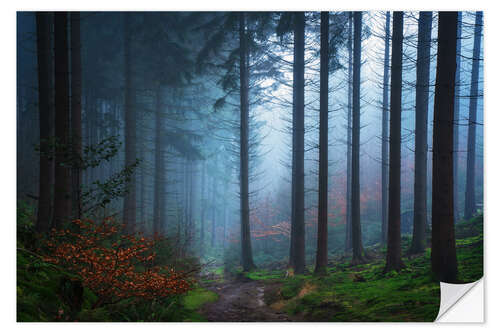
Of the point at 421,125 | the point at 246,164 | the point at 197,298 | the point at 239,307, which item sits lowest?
the point at 239,307

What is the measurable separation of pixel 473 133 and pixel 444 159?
60 cm

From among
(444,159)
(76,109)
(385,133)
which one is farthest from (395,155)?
(76,109)

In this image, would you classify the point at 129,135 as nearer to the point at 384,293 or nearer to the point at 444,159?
the point at 384,293

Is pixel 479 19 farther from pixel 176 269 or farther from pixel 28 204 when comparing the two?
pixel 28 204

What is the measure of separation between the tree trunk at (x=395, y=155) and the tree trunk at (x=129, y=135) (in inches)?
154

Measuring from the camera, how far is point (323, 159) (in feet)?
16.8

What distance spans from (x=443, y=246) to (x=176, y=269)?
3806mm

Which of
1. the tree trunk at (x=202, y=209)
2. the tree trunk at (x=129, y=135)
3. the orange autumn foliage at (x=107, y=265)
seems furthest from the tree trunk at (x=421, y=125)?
the tree trunk at (x=129, y=135)

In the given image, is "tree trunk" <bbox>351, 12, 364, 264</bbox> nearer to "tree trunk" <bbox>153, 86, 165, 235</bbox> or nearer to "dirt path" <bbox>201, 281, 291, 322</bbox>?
"dirt path" <bbox>201, 281, 291, 322</bbox>

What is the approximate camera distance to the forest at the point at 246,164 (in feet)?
12.4

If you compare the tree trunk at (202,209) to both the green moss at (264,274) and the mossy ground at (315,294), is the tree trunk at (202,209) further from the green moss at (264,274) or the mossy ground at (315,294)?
the green moss at (264,274)
